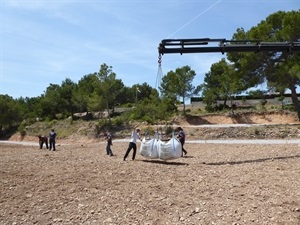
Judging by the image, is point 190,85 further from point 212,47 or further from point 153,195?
point 153,195

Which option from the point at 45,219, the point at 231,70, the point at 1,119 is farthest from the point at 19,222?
the point at 1,119

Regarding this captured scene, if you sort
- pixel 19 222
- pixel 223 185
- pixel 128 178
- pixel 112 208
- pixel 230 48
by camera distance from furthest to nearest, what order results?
pixel 230 48
pixel 128 178
pixel 223 185
pixel 112 208
pixel 19 222

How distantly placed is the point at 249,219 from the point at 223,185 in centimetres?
314

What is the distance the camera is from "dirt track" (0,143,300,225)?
8445 mm

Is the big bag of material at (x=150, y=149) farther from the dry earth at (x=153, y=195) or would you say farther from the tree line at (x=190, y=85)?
the tree line at (x=190, y=85)

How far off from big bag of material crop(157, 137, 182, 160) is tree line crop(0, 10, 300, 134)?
20.8 meters

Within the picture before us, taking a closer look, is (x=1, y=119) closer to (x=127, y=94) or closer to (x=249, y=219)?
(x=127, y=94)

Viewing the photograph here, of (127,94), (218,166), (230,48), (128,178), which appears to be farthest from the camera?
(127,94)

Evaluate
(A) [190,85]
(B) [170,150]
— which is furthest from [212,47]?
(A) [190,85]

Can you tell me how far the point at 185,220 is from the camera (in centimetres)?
820

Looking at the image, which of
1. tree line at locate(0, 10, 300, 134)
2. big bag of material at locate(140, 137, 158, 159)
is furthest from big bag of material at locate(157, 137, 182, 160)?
tree line at locate(0, 10, 300, 134)

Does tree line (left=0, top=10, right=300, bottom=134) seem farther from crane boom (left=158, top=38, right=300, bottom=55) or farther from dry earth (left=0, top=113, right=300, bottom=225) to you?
dry earth (left=0, top=113, right=300, bottom=225)

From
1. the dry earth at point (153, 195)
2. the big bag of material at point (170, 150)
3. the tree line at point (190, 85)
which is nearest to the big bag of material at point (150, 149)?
the big bag of material at point (170, 150)

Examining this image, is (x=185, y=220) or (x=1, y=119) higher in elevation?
(x=1, y=119)
